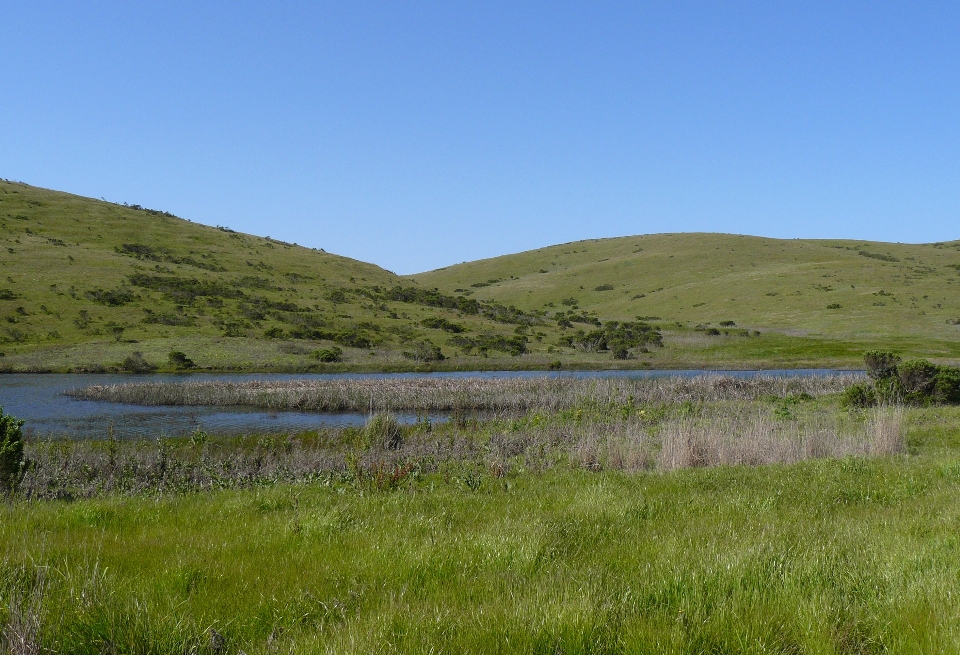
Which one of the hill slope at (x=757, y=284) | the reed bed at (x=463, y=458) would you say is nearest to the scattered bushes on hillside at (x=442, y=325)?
the hill slope at (x=757, y=284)

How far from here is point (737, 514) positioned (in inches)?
335

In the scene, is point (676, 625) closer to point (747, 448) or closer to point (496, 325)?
point (747, 448)

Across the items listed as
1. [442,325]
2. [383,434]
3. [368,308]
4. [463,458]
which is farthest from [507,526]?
[368,308]

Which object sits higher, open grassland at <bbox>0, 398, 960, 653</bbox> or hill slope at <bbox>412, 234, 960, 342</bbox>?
hill slope at <bbox>412, 234, 960, 342</bbox>

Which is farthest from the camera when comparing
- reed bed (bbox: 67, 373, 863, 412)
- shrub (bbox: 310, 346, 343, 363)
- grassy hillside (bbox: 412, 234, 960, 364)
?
grassy hillside (bbox: 412, 234, 960, 364)

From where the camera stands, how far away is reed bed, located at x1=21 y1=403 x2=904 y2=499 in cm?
1475

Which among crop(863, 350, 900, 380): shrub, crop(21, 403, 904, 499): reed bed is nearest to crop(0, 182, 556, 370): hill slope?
crop(863, 350, 900, 380): shrub

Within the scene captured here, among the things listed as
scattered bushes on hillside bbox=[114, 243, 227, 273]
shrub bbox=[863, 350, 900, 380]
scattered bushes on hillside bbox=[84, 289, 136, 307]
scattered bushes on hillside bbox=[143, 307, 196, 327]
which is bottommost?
shrub bbox=[863, 350, 900, 380]

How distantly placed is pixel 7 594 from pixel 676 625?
477 cm

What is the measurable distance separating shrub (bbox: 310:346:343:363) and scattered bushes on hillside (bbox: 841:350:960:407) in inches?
1791

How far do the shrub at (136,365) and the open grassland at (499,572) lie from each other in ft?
167

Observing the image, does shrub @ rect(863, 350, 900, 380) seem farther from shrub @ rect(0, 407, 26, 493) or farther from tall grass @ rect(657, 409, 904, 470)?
shrub @ rect(0, 407, 26, 493)

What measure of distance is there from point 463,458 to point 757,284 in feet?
381

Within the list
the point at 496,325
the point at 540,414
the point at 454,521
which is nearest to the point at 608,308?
the point at 496,325
